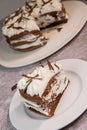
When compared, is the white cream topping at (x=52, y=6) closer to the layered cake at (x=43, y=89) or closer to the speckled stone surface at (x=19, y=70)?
the speckled stone surface at (x=19, y=70)

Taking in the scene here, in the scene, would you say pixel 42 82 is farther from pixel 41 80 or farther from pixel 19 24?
pixel 19 24

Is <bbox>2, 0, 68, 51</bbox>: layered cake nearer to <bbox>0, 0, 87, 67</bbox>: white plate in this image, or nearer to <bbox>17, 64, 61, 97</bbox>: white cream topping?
<bbox>0, 0, 87, 67</bbox>: white plate

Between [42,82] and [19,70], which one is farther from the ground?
[42,82]

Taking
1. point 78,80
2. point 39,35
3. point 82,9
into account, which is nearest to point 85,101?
point 78,80

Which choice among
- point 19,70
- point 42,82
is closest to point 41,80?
point 42,82

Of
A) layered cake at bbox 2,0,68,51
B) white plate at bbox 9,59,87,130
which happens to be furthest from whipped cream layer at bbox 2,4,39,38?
white plate at bbox 9,59,87,130

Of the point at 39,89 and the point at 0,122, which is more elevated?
the point at 39,89

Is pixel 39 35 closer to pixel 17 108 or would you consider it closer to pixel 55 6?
pixel 55 6

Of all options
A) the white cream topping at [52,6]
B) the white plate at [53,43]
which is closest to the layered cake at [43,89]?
the white plate at [53,43]
